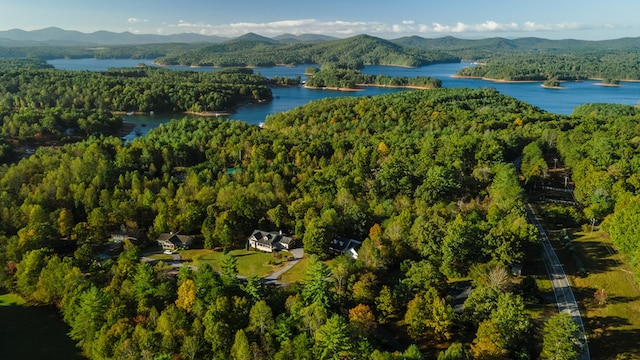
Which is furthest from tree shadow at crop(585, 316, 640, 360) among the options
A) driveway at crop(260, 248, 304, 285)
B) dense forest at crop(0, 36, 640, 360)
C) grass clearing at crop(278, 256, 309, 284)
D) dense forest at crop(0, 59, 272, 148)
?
dense forest at crop(0, 59, 272, 148)

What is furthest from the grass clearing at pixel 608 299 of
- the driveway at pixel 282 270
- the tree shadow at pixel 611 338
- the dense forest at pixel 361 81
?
the dense forest at pixel 361 81

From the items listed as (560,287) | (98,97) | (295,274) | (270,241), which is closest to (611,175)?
(560,287)

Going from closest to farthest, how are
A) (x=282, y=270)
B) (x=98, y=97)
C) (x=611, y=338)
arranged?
(x=611, y=338) → (x=282, y=270) → (x=98, y=97)

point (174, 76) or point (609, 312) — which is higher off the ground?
point (174, 76)

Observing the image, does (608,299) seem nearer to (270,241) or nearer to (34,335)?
(270,241)

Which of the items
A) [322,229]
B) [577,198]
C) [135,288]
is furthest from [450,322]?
[577,198]

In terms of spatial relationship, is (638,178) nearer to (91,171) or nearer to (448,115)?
(448,115)

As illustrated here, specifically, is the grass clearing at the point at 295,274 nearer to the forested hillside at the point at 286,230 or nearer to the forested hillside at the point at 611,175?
the forested hillside at the point at 286,230
